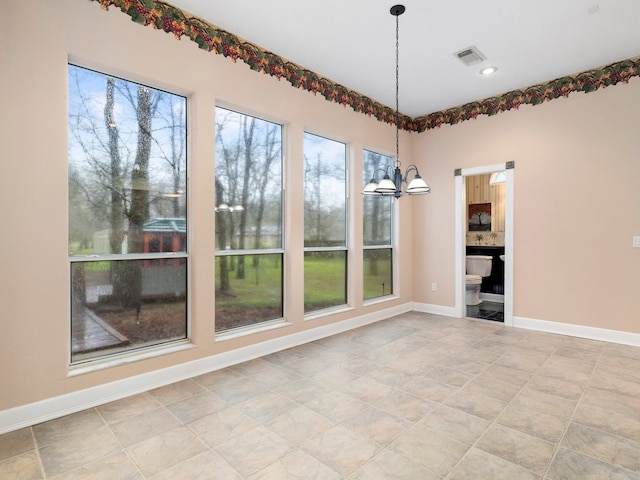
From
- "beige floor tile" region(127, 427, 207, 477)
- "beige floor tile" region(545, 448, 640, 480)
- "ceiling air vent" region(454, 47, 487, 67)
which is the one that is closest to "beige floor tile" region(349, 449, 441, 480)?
"beige floor tile" region(545, 448, 640, 480)

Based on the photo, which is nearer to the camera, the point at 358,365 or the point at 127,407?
the point at 127,407

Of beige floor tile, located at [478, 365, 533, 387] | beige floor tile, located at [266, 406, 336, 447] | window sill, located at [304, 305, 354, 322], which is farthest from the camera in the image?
window sill, located at [304, 305, 354, 322]

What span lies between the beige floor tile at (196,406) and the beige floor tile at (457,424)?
4.80ft

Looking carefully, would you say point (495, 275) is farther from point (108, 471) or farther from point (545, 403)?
point (108, 471)

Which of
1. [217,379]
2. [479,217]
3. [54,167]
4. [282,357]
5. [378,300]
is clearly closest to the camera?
[54,167]

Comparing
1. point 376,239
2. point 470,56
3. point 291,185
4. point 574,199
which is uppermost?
point 470,56

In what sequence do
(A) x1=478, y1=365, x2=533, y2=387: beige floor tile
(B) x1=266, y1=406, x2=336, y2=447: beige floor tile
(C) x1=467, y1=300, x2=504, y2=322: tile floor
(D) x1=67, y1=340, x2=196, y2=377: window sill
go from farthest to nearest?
(C) x1=467, y1=300, x2=504, y2=322: tile floor → (A) x1=478, y1=365, x2=533, y2=387: beige floor tile → (D) x1=67, y1=340, x2=196, y2=377: window sill → (B) x1=266, y1=406, x2=336, y2=447: beige floor tile

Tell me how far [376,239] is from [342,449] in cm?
356

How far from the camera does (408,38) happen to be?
132 inches

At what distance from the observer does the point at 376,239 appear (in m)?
5.27

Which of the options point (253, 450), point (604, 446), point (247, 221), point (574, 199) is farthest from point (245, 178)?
point (574, 199)

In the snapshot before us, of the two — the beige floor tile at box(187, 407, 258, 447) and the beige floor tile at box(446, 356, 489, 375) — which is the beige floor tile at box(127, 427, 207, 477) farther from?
the beige floor tile at box(446, 356, 489, 375)

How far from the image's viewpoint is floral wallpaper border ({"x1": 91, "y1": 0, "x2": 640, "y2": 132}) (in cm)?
286

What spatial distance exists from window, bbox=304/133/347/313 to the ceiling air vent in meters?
1.70
